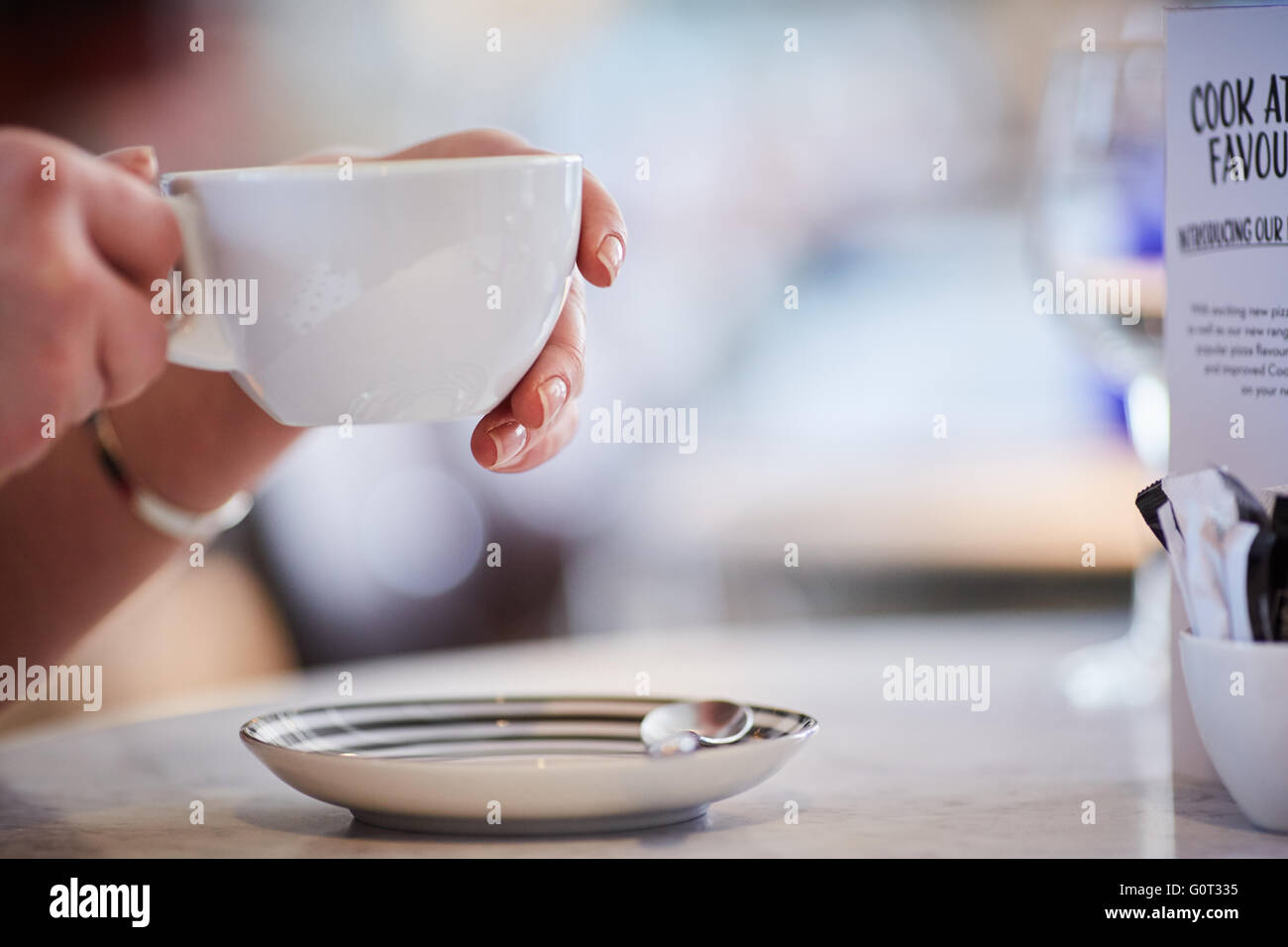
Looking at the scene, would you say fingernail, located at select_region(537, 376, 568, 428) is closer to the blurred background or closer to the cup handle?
the cup handle

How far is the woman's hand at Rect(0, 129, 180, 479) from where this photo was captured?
37 cm

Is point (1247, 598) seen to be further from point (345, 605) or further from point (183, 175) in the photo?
point (345, 605)

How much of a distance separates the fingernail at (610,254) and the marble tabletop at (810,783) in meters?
0.19

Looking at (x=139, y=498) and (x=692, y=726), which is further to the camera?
(x=139, y=498)

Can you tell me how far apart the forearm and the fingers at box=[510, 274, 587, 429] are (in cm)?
20

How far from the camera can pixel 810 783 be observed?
0.50 m

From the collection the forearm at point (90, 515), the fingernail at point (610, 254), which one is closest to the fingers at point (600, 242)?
the fingernail at point (610, 254)

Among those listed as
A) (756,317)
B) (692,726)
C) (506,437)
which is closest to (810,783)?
(692,726)

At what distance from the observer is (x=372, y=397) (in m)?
0.38

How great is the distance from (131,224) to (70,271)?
0.09 ft
